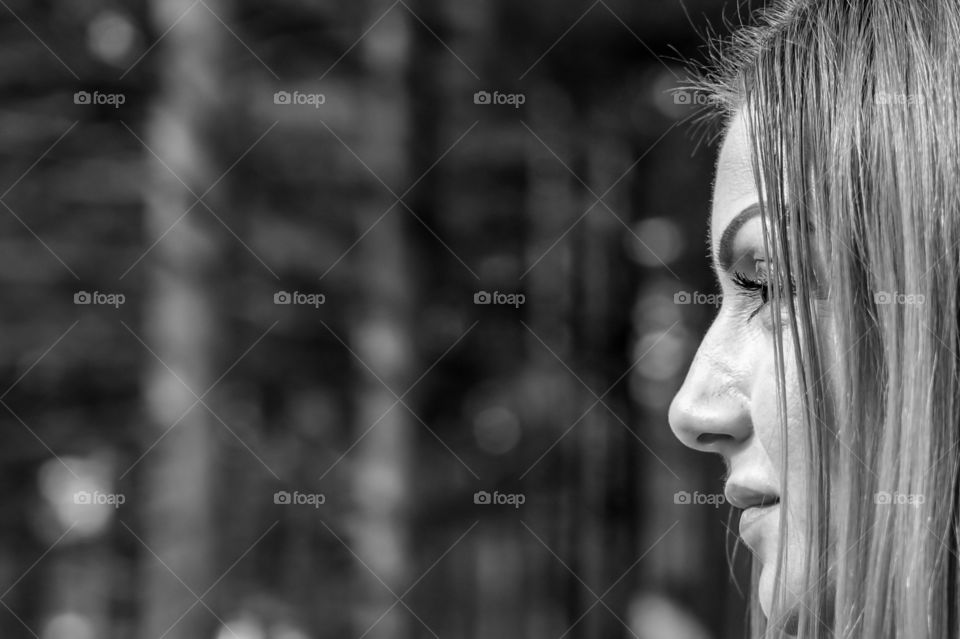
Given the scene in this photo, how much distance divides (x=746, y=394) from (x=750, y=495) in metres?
0.15

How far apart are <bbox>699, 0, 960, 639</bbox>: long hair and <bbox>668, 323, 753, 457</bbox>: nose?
113 mm

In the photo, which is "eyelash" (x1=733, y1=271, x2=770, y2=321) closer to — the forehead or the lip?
the forehead

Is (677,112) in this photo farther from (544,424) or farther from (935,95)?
(935,95)

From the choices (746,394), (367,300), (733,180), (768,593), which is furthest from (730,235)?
(367,300)

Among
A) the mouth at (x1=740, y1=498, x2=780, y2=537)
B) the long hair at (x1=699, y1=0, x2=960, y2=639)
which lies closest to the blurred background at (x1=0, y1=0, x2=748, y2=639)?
the mouth at (x1=740, y1=498, x2=780, y2=537)

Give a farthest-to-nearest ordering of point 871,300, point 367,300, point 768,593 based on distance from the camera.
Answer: point 367,300 → point 768,593 → point 871,300

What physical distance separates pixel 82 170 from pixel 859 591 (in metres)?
6.88

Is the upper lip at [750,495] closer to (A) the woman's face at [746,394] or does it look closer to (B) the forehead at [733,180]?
(A) the woman's face at [746,394]

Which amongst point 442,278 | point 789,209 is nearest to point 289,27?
point 442,278

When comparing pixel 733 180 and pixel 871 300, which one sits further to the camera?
pixel 733 180

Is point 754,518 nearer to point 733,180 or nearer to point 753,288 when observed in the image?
point 753,288

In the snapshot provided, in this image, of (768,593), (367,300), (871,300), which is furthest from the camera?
(367,300)

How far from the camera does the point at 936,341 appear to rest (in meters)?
1.42

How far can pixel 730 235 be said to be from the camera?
173 cm
